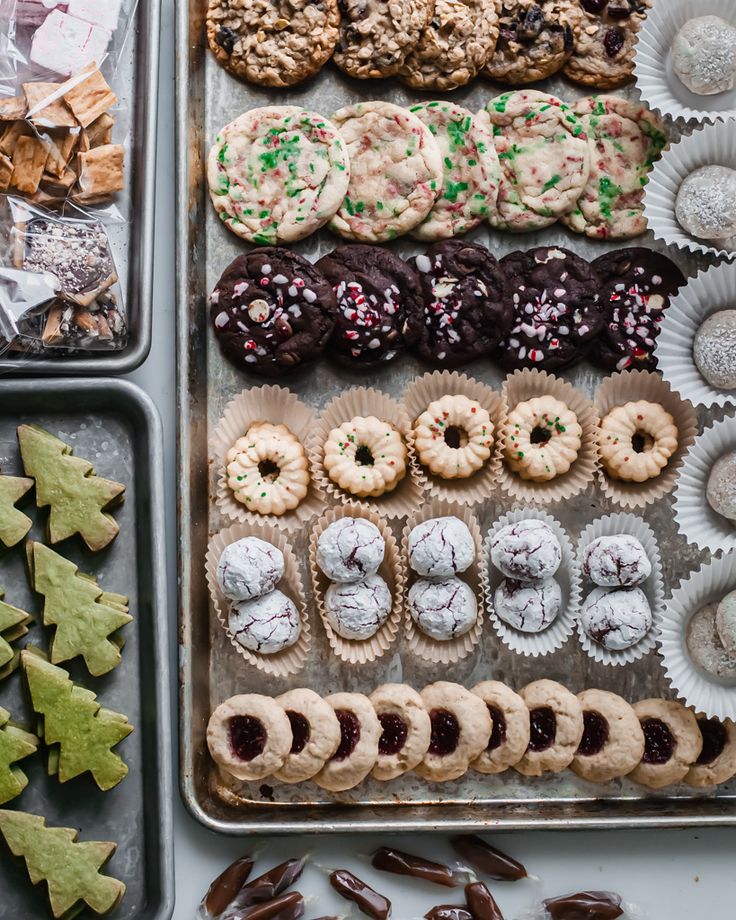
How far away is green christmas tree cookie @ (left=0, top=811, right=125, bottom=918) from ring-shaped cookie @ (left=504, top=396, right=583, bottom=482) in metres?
1.57

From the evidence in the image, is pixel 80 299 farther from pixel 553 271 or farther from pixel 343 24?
pixel 553 271

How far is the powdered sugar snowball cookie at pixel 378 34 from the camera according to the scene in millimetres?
2820

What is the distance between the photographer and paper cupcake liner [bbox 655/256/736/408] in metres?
2.78

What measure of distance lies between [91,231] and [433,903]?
2151 mm

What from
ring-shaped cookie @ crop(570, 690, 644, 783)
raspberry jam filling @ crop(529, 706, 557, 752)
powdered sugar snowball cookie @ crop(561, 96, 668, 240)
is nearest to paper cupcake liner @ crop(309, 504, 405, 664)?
raspberry jam filling @ crop(529, 706, 557, 752)

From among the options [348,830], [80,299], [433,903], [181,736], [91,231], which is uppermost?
[91,231]

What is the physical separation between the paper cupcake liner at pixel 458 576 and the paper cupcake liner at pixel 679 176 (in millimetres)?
972

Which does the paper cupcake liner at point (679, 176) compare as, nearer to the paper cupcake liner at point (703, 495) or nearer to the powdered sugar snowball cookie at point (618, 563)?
the paper cupcake liner at point (703, 495)

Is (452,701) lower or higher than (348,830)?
higher

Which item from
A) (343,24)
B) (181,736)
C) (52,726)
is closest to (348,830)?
(181,736)

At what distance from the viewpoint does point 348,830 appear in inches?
108

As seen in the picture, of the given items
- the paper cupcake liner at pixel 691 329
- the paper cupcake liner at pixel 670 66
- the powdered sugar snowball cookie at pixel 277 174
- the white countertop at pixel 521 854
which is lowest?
the white countertop at pixel 521 854

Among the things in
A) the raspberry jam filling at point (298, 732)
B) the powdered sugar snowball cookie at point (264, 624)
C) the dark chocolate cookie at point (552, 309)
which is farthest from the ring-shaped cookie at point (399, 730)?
the dark chocolate cookie at point (552, 309)

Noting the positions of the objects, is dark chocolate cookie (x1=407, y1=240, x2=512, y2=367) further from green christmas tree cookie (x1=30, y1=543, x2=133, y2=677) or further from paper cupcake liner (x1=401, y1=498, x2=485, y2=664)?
green christmas tree cookie (x1=30, y1=543, x2=133, y2=677)
